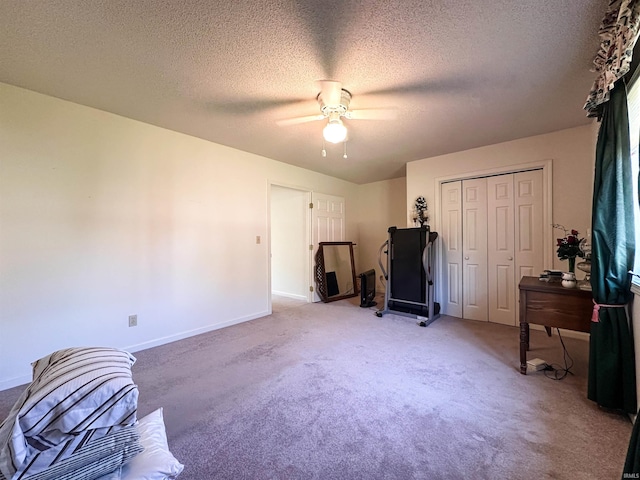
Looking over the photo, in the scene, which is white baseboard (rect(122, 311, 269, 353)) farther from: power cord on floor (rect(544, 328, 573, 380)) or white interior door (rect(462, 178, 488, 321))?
power cord on floor (rect(544, 328, 573, 380))

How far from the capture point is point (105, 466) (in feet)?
2.39

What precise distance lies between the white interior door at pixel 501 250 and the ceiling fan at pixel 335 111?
196 cm

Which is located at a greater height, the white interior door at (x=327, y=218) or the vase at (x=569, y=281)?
the white interior door at (x=327, y=218)

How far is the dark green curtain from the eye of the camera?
5.32 ft

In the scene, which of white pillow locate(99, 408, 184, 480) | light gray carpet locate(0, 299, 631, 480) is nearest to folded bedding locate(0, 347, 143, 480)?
white pillow locate(99, 408, 184, 480)

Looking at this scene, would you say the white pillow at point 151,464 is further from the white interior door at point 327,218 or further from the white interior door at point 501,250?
the white interior door at point 327,218

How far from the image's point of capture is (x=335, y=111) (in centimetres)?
228

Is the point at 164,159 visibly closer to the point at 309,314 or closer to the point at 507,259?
the point at 309,314

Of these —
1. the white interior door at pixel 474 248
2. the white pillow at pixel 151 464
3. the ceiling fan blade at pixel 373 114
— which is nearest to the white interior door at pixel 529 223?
the white interior door at pixel 474 248

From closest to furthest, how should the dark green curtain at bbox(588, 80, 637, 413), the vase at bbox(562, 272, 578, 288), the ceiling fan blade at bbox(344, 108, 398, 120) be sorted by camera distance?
the dark green curtain at bbox(588, 80, 637, 413)
the vase at bbox(562, 272, 578, 288)
the ceiling fan blade at bbox(344, 108, 398, 120)

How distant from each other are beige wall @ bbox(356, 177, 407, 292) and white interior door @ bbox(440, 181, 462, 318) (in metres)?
1.32

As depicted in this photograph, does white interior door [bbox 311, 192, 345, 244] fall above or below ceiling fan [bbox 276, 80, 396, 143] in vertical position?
below

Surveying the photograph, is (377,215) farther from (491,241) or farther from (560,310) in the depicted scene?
(560,310)

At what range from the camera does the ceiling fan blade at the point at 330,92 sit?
2.05m
